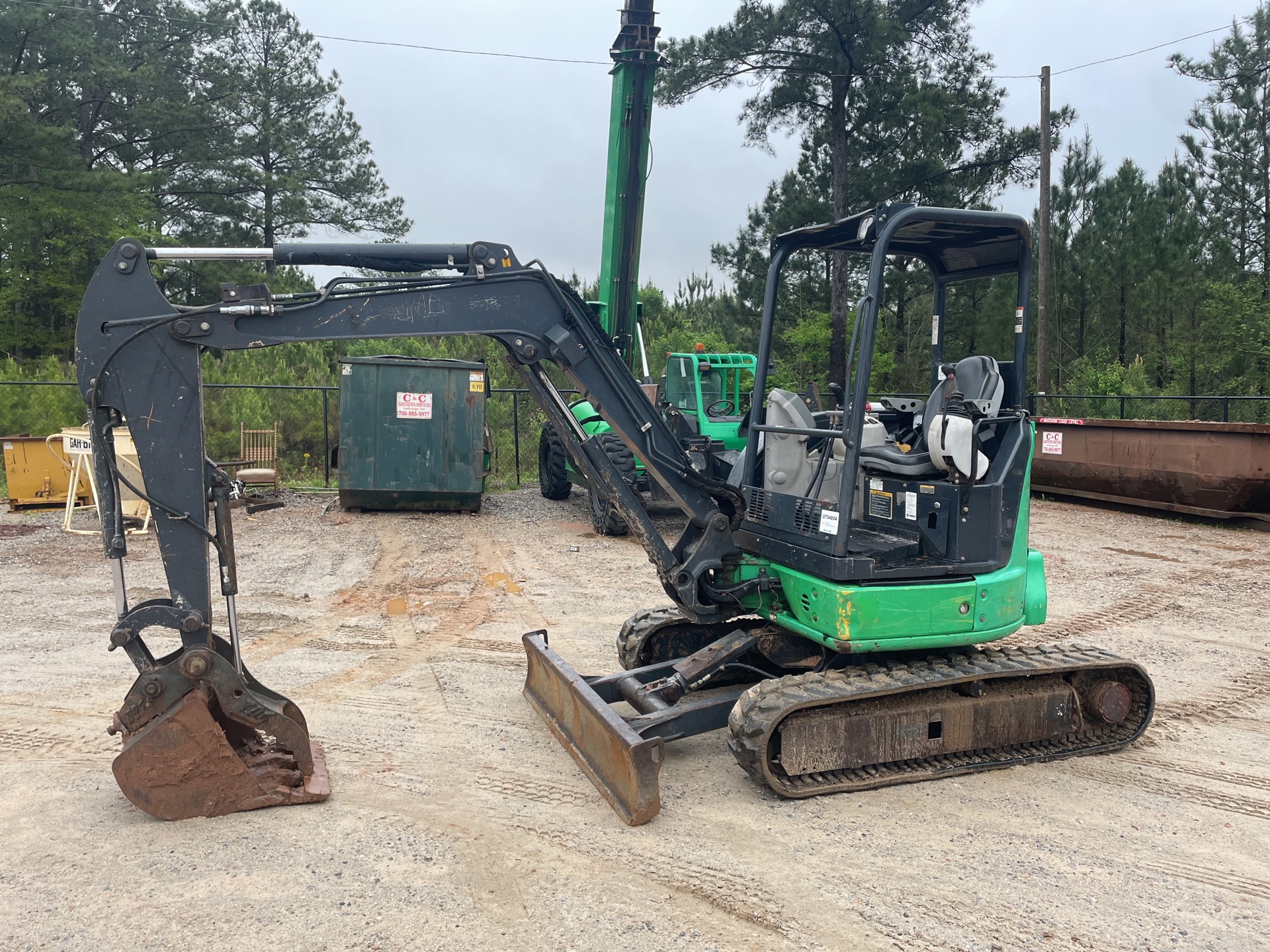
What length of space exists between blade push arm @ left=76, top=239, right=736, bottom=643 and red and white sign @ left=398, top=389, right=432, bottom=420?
8428 millimetres

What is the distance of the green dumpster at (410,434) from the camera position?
518 inches

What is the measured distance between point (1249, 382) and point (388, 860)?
80.2 ft

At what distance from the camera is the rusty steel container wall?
41.7 ft

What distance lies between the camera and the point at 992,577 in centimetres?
507

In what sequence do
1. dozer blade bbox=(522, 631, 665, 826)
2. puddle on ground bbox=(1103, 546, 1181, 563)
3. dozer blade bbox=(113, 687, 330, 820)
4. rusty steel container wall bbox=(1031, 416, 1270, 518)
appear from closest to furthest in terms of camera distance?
1. dozer blade bbox=(113, 687, 330, 820)
2. dozer blade bbox=(522, 631, 665, 826)
3. puddle on ground bbox=(1103, 546, 1181, 563)
4. rusty steel container wall bbox=(1031, 416, 1270, 518)

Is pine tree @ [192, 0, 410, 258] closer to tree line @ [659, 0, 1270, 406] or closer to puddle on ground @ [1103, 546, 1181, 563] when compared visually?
tree line @ [659, 0, 1270, 406]

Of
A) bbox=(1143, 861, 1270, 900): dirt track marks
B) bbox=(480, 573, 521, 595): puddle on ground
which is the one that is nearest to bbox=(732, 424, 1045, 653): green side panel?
bbox=(1143, 861, 1270, 900): dirt track marks

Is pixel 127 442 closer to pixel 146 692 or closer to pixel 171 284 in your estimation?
pixel 146 692

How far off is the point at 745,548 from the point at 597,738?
1.40 metres

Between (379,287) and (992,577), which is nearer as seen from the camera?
→ (379,287)

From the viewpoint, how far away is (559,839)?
420cm

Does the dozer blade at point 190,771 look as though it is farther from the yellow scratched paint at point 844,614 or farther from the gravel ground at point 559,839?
the yellow scratched paint at point 844,614

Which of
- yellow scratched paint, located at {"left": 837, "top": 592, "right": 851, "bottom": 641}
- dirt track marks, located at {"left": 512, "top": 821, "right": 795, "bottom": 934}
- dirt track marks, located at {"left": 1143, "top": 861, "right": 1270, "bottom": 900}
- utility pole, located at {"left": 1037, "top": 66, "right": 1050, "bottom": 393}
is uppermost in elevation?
utility pole, located at {"left": 1037, "top": 66, "right": 1050, "bottom": 393}

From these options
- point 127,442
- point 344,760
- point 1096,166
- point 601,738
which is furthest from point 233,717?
point 1096,166
